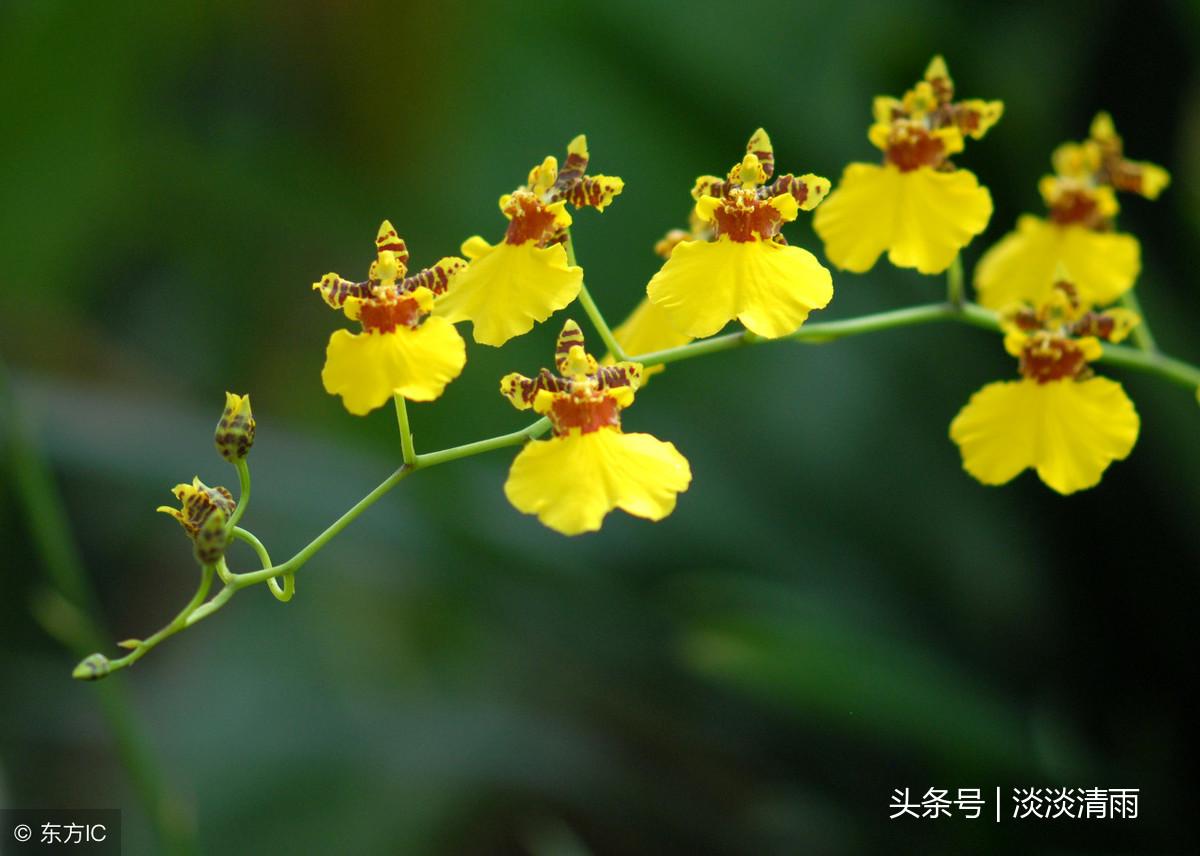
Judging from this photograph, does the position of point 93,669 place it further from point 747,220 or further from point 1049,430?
point 1049,430

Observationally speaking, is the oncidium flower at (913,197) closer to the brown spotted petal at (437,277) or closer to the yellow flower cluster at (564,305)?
the yellow flower cluster at (564,305)

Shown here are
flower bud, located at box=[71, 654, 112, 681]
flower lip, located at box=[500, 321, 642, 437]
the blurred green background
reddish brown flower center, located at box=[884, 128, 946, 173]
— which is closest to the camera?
flower bud, located at box=[71, 654, 112, 681]

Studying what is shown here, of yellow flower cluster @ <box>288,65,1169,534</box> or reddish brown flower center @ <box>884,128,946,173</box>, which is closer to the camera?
yellow flower cluster @ <box>288,65,1169,534</box>

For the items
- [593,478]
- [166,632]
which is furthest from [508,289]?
[166,632]

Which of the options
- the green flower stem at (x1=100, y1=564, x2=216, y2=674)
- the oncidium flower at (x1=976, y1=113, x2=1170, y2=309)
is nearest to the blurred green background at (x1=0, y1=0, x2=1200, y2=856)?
the oncidium flower at (x1=976, y1=113, x2=1170, y2=309)

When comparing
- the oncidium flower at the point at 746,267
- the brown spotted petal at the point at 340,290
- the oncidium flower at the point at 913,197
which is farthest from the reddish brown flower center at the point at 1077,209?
the brown spotted petal at the point at 340,290

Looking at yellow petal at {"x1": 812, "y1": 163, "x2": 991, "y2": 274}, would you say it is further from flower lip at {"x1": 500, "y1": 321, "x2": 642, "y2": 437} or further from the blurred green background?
the blurred green background

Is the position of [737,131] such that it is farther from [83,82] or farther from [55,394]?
[83,82]

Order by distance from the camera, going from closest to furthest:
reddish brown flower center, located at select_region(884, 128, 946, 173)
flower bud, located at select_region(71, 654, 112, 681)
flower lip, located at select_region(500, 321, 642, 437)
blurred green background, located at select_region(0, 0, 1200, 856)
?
flower bud, located at select_region(71, 654, 112, 681)
flower lip, located at select_region(500, 321, 642, 437)
reddish brown flower center, located at select_region(884, 128, 946, 173)
blurred green background, located at select_region(0, 0, 1200, 856)
